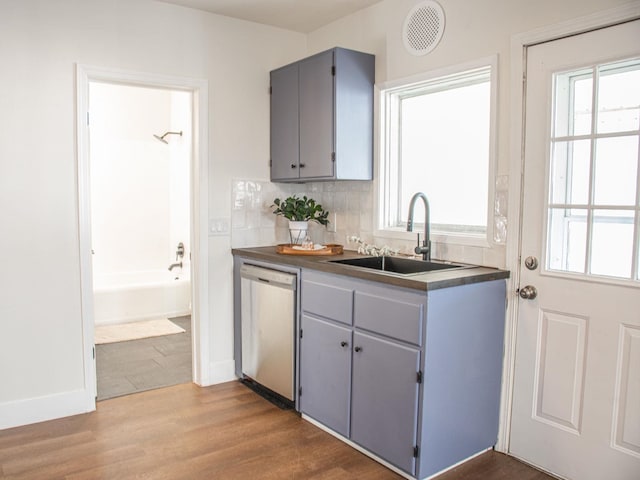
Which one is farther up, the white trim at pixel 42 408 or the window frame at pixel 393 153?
the window frame at pixel 393 153

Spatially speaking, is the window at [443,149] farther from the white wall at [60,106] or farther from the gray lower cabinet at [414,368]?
the gray lower cabinet at [414,368]

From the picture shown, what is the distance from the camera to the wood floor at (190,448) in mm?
2418

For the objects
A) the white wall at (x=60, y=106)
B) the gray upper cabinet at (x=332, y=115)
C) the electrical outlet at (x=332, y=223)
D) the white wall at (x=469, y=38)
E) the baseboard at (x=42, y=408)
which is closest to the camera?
the white wall at (x=469, y=38)

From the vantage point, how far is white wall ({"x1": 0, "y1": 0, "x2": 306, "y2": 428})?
9.34 feet

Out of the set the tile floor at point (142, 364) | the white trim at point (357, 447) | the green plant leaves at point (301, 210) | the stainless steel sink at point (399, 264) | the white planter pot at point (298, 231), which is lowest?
the tile floor at point (142, 364)

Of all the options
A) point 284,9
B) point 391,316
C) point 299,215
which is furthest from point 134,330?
point 391,316

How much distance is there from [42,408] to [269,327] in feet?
4.48

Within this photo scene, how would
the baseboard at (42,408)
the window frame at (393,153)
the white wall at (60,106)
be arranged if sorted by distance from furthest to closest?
the baseboard at (42,408) < the white wall at (60,106) < the window frame at (393,153)

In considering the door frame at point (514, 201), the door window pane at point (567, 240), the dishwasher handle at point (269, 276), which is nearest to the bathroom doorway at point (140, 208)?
the dishwasher handle at point (269, 276)

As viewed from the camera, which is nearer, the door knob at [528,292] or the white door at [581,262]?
the white door at [581,262]

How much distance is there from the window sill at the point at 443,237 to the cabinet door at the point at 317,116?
0.50m

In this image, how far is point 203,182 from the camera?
11.3ft

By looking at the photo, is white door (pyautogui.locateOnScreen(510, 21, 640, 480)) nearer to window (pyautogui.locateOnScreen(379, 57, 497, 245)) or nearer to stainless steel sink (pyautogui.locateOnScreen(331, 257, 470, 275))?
window (pyautogui.locateOnScreen(379, 57, 497, 245))

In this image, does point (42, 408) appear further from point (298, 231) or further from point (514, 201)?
point (514, 201)
